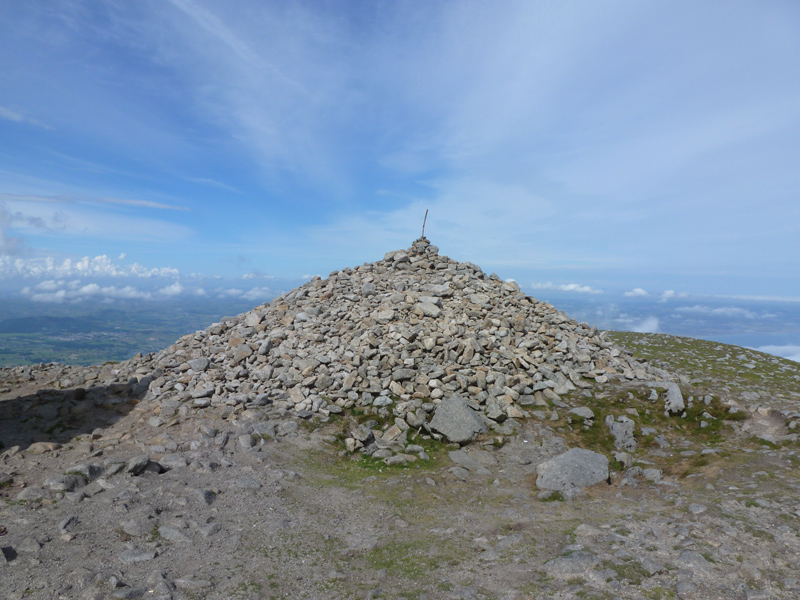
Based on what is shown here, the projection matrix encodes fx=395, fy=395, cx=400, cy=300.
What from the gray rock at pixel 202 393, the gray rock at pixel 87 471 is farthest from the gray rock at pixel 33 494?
the gray rock at pixel 202 393

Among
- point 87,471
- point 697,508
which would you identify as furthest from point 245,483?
point 697,508

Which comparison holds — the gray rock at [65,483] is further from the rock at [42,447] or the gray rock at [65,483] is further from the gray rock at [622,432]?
the gray rock at [622,432]

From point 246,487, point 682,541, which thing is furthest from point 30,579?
point 682,541

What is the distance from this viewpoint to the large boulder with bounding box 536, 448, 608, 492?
11.6m

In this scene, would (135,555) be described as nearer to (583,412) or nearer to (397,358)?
(397,358)

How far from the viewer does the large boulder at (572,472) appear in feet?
38.0

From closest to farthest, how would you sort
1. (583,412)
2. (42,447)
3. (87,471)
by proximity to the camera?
1. (87,471)
2. (42,447)
3. (583,412)

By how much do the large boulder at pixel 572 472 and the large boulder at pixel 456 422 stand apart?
9.37ft

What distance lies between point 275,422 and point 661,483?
12.8m

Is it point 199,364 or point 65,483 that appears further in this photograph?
point 199,364

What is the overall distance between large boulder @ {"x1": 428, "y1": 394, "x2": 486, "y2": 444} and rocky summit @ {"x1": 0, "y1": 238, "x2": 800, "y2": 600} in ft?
0.31

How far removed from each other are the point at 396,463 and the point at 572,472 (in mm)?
5520

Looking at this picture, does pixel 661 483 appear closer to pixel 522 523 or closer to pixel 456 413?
pixel 522 523

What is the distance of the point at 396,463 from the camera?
43.9 ft
